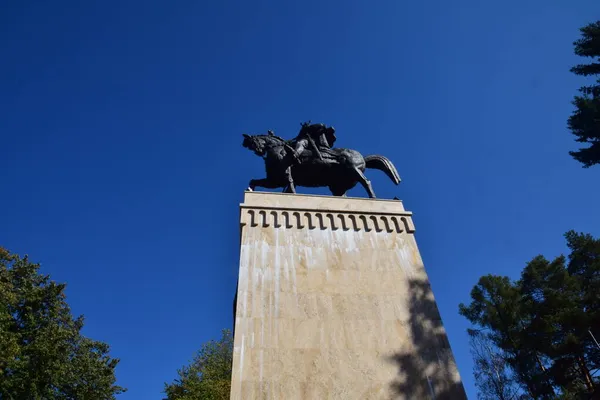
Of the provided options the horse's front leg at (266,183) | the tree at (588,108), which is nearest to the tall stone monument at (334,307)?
the horse's front leg at (266,183)

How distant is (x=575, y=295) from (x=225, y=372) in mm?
21310

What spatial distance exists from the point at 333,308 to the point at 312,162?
15.8 ft

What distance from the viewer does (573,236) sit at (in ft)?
77.4

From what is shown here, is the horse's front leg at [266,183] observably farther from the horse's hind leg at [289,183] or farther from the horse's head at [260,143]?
the horse's head at [260,143]

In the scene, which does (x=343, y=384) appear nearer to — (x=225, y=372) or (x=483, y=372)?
(x=225, y=372)

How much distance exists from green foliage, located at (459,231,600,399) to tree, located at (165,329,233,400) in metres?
16.8

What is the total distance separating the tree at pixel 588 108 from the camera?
1394cm

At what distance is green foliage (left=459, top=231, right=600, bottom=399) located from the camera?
57.5 feet

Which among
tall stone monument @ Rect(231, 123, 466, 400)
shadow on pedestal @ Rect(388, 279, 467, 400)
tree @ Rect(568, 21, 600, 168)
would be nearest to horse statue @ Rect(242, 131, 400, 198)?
tall stone monument @ Rect(231, 123, 466, 400)

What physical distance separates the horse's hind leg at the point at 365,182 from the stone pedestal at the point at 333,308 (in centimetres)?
106

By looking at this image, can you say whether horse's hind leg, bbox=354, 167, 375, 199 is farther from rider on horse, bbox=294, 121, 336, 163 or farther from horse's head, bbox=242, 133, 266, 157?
horse's head, bbox=242, 133, 266, 157

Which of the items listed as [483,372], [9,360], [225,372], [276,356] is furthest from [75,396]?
[483,372]

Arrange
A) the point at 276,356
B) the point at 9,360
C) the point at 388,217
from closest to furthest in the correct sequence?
the point at 276,356, the point at 388,217, the point at 9,360

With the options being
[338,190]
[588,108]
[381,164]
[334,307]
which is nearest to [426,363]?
[334,307]
